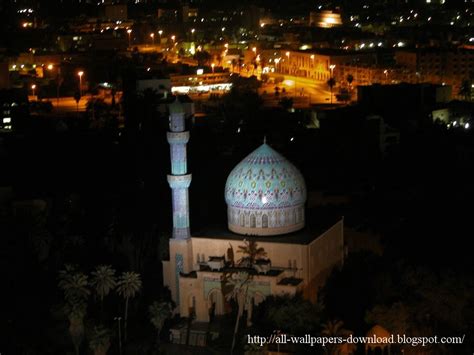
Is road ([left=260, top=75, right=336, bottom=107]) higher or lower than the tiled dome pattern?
lower

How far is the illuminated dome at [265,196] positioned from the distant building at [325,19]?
5386 centimetres

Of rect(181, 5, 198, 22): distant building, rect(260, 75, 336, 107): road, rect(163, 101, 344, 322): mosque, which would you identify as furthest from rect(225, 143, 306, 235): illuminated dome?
rect(181, 5, 198, 22): distant building

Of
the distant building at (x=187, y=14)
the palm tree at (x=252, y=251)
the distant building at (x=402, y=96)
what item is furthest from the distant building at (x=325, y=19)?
the palm tree at (x=252, y=251)

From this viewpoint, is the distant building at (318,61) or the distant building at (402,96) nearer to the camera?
the distant building at (402,96)

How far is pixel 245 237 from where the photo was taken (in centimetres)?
1482

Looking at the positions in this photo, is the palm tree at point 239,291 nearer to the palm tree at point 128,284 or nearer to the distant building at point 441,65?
the palm tree at point 128,284

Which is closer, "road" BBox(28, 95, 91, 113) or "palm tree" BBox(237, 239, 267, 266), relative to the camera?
"palm tree" BBox(237, 239, 267, 266)

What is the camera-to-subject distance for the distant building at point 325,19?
68875 millimetres

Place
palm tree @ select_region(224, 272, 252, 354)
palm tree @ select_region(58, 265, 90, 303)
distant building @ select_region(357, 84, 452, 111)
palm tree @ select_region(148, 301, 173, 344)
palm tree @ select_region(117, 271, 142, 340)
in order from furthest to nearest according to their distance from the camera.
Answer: distant building @ select_region(357, 84, 452, 111) < palm tree @ select_region(117, 271, 142, 340) < palm tree @ select_region(58, 265, 90, 303) < palm tree @ select_region(148, 301, 173, 344) < palm tree @ select_region(224, 272, 252, 354)

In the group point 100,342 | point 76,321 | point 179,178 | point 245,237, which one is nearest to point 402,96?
point 245,237

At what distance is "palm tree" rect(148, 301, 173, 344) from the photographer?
13836mm

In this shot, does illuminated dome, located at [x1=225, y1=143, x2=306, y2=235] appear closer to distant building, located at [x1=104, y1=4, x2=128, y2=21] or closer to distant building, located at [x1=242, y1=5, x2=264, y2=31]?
distant building, located at [x1=242, y1=5, x2=264, y2=31]

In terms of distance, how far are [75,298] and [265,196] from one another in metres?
2.67

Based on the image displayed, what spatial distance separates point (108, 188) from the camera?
18.3m
